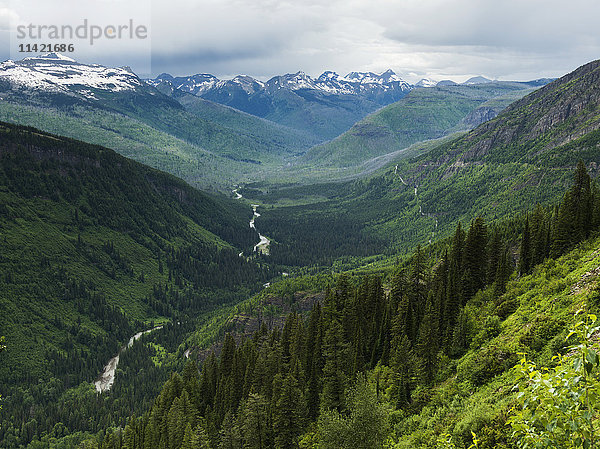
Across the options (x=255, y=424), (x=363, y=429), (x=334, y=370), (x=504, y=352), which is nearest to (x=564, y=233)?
(x=504, y=352)

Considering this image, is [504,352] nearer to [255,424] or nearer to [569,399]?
[569,399]

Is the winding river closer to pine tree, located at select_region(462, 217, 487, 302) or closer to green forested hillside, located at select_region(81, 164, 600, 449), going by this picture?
green forested hillside, located at select_region(81, 164, 600, 449)

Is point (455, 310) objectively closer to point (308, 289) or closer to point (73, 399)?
point (308, 289)

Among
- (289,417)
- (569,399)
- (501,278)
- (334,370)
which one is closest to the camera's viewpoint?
(569,399)

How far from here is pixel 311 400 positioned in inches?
2965

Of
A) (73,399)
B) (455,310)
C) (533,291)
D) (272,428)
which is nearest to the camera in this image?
(533,291)

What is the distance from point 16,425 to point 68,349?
50.4 metres

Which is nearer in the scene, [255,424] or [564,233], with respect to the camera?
[564,233]

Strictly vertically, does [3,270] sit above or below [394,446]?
below

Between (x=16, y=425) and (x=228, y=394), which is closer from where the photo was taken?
(x=228, y=394)

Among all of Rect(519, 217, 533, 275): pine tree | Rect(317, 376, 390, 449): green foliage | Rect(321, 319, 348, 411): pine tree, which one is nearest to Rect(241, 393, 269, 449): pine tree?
Rect(321, 319, 348, 411): pine tree

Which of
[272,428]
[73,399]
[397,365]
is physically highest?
[397,365]

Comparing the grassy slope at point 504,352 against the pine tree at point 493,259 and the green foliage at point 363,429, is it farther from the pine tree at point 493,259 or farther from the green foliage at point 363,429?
the pine tree at point 493,259

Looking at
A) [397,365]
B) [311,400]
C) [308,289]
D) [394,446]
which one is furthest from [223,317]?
[394,446]
